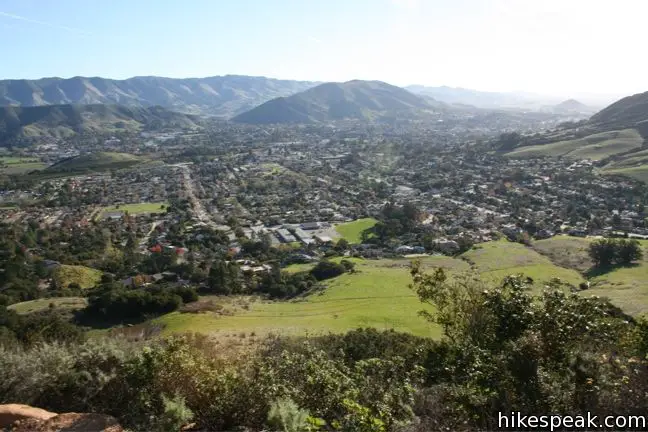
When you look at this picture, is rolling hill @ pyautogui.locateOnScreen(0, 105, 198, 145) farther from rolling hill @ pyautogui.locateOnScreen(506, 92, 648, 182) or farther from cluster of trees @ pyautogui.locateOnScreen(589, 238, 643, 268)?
cluster of trees @ pyautogui.locateOnScreen(589, 238, 643, 268)

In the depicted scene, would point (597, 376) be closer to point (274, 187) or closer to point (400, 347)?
point (400, 347)

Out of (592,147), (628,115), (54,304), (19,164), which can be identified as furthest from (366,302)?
(19,164)

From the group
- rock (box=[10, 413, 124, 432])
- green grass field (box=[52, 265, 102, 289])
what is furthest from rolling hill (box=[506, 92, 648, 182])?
rock (box=[10, 413, 124, 432])

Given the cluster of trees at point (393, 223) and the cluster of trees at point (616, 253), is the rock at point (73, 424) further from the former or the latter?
the cluster of trees at point (393, 223)

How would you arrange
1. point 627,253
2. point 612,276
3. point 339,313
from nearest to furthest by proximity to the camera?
point 339,313 < point 612,276 < point 627,253

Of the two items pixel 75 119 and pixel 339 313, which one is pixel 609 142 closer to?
pixel 339 313

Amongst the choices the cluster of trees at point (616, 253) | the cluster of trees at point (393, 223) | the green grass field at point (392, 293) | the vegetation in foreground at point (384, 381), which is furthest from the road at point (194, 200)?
the vegetation in foreground at point (384, 381)
